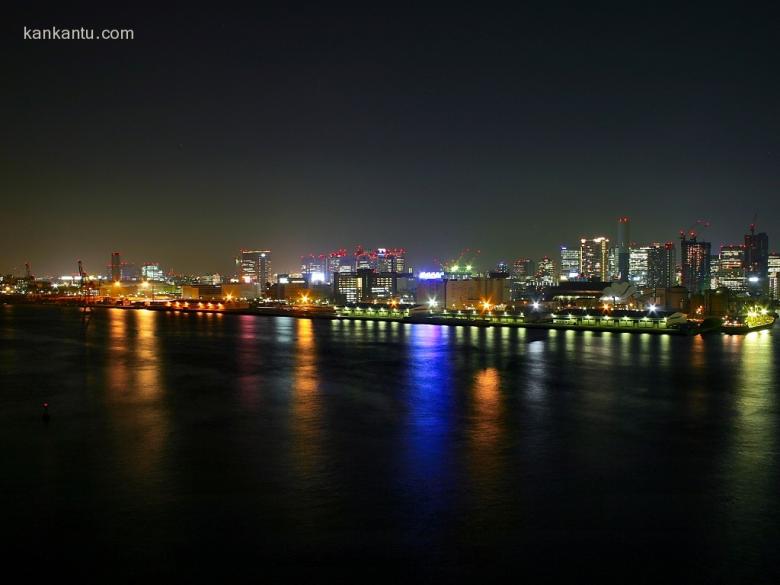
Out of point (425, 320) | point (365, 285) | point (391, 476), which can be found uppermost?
point (365, 285)

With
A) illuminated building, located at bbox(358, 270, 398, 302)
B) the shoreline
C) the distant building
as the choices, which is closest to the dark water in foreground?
the shoreline

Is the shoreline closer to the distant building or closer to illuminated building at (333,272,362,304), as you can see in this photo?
illuminated building at (333,272,362,304)

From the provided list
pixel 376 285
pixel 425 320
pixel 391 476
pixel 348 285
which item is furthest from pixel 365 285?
pixel 391 476

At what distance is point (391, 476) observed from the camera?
14.9ft

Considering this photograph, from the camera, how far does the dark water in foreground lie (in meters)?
3.23

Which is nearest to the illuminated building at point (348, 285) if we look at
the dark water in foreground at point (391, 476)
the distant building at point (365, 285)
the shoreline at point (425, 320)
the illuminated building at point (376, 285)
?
the distant building at point (365, 285)

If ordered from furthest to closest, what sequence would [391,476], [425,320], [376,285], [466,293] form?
[376,285]
[466,293]
[425,320]
[391,476]

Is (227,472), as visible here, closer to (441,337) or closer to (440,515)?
(440,515)

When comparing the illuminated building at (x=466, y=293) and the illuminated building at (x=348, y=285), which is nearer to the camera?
the illuminated building at (x=466, y=293)

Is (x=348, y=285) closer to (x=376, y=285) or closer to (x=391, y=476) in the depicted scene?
(x=376, y=285)

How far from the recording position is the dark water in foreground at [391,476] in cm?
323

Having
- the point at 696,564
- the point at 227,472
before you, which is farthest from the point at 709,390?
the point at 227,472

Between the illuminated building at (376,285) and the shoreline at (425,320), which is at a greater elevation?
the illuminated building at (376,285)

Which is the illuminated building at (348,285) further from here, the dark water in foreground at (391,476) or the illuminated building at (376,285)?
the dark water in foreground at (391,476)
